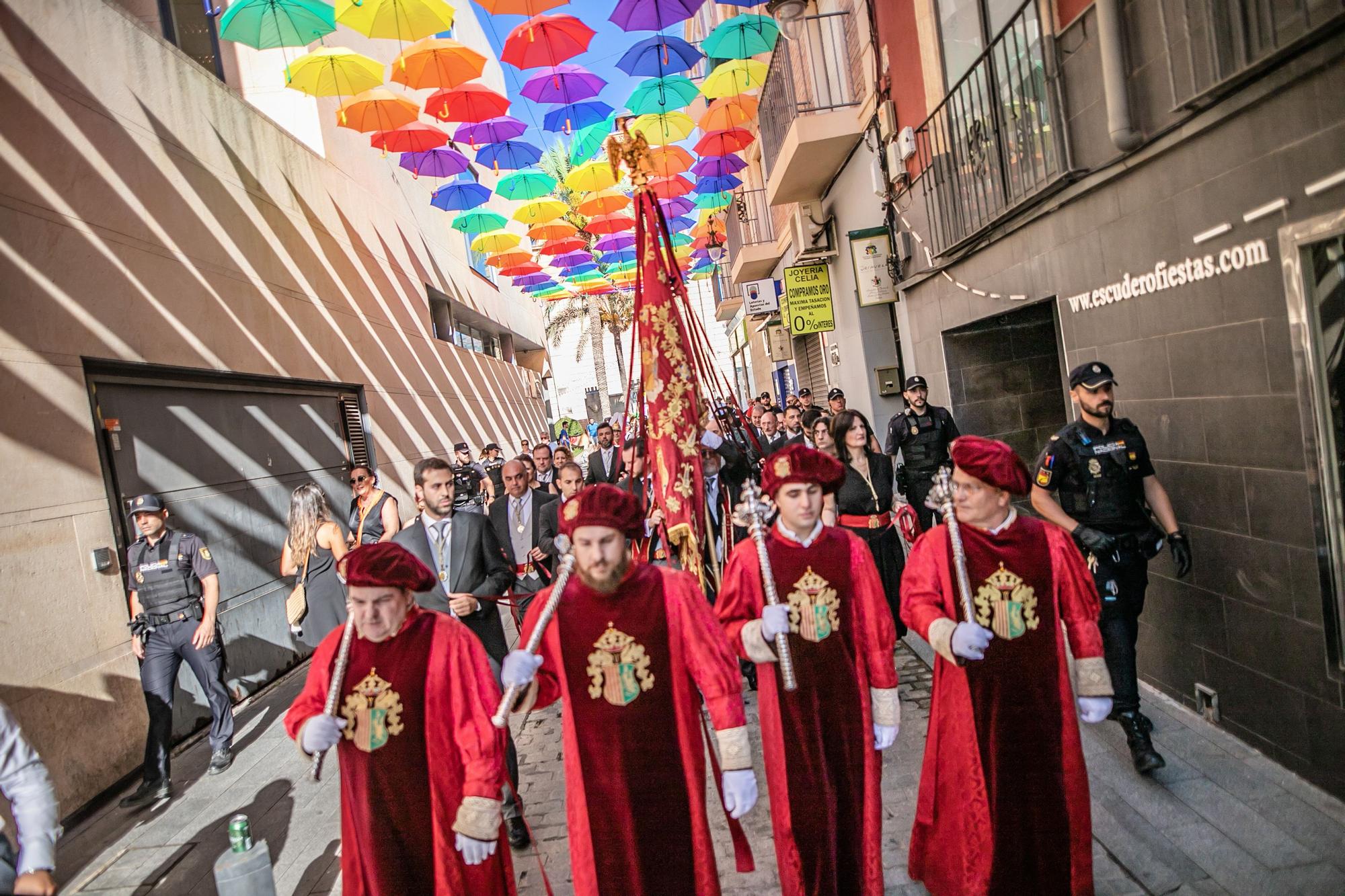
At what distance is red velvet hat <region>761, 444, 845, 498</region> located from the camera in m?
3.13

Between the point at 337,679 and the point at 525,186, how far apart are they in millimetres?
14266

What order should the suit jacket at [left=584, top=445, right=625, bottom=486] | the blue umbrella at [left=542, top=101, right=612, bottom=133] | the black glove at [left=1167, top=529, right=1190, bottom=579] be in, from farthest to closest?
1. the blue umbrella at [left=542, top=101, right=612, bottom=133]
2. the suit jacket at [left=584, top=445, right=625, bottom=486]
3. the black glove at [left=1167, top=529, right=1190, bottom=579]

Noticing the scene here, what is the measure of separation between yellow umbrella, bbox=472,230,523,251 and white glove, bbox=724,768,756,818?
54.0ft

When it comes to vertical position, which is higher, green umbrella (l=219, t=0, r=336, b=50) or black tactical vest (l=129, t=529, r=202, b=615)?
green umbrella (l=219, t=0, r=336, b=50)

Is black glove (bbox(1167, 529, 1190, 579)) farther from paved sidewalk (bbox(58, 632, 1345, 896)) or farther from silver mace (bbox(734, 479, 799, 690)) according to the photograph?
silver mace (bbox(734, 479, 799, 690))

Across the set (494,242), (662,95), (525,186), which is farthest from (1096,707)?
(494,242)

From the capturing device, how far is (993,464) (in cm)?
296

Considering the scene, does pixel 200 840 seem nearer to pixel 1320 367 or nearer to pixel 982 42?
pixel 1320 367

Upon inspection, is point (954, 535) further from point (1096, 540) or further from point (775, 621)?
point (1096, 540)

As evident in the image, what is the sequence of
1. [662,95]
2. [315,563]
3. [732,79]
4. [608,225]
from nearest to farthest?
[315,563], [662,95], [732,79], [608,225]

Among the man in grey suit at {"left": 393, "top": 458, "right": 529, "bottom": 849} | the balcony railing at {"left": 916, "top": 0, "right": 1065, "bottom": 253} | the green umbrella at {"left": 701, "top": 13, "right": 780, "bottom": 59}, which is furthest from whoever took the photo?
the green umbrella at {"left": 701, "top": 13, "right": 780, "bottom": 59}

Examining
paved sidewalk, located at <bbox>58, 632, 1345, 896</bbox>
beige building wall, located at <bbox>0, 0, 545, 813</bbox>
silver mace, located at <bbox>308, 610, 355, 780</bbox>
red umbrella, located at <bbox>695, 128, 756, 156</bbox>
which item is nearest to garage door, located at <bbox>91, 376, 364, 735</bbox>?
beige building wall, located at <bbox>0, 0, 545, 813</bbox>

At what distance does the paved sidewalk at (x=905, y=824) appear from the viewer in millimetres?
3193

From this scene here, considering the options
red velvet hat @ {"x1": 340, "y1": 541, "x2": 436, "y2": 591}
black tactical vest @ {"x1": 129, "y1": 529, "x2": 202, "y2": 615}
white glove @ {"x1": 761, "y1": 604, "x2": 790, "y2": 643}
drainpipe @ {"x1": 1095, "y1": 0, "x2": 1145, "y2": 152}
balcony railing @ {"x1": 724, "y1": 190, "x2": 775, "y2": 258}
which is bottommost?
white glove @ {"x1": 761, "y1": 604, "x2": 790, "y2": 643}
